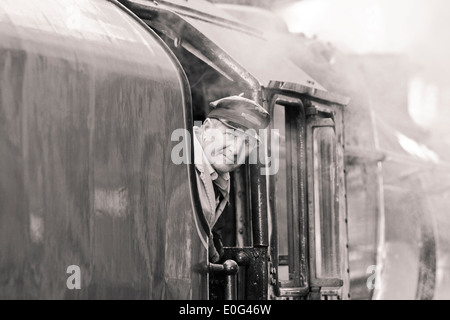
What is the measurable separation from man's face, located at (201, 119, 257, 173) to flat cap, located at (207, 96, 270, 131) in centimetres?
3

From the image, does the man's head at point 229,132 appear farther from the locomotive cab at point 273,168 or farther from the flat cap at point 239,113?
the locomotive cab at point 273,168

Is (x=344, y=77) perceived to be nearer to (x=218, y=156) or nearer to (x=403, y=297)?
(x=403, y=297)

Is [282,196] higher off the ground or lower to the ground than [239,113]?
lower

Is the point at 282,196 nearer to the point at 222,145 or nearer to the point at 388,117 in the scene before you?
the point at 222,145

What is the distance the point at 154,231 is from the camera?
3.28 metres

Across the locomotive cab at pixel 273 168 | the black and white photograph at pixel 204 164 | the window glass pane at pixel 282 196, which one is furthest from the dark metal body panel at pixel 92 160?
the window glass pane at pixel 282 196

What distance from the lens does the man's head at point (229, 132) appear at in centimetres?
380

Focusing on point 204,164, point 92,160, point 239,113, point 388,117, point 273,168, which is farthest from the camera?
point 388,117

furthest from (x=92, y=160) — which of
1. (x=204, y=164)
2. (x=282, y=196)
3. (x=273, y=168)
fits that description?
(x=282, y=196)

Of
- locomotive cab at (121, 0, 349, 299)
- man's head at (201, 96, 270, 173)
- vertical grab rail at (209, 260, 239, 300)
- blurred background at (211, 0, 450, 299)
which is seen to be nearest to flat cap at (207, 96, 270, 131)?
man's head at (201, 96, 270, 173)

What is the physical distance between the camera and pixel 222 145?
3.80 metres

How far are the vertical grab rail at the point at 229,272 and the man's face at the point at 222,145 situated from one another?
40 cm

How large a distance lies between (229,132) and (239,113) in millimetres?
94

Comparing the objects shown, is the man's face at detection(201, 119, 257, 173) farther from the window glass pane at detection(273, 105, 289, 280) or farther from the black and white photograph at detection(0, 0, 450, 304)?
the window glass pane at detection(273, 105, 289, 280)
